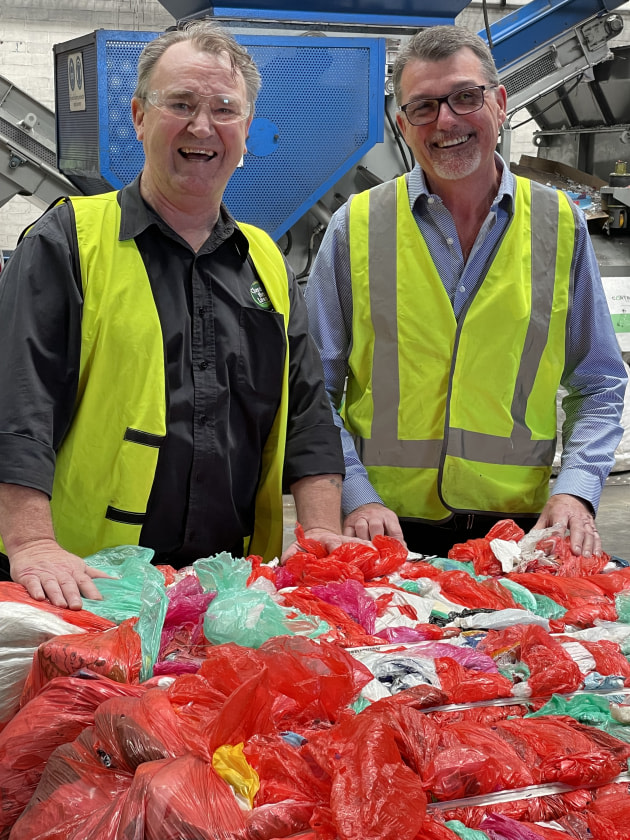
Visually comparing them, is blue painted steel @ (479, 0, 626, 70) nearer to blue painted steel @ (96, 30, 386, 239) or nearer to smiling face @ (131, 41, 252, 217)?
blue painted steel @ (96, 30, 386, 239)

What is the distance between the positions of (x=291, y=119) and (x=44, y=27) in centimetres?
643

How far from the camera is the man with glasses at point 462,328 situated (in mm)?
2441

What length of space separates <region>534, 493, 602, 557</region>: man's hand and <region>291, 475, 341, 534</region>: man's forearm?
476 millimetres

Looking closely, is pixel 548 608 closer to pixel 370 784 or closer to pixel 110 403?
pixel 370 784

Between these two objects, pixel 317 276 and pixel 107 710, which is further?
pixel 317 276

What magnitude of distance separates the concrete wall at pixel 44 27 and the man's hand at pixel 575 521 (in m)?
9.37

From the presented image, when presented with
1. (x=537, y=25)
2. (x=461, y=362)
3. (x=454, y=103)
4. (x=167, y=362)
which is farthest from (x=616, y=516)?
(x=167, y=362)

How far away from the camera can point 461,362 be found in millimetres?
2453

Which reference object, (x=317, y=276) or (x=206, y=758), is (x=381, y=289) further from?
(x=206, y=758)

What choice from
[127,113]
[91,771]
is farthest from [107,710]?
[127,113]

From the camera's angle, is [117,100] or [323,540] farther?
[117,100]

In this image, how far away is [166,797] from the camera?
3.33 feet

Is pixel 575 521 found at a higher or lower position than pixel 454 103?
lower

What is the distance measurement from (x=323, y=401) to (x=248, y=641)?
942mm
